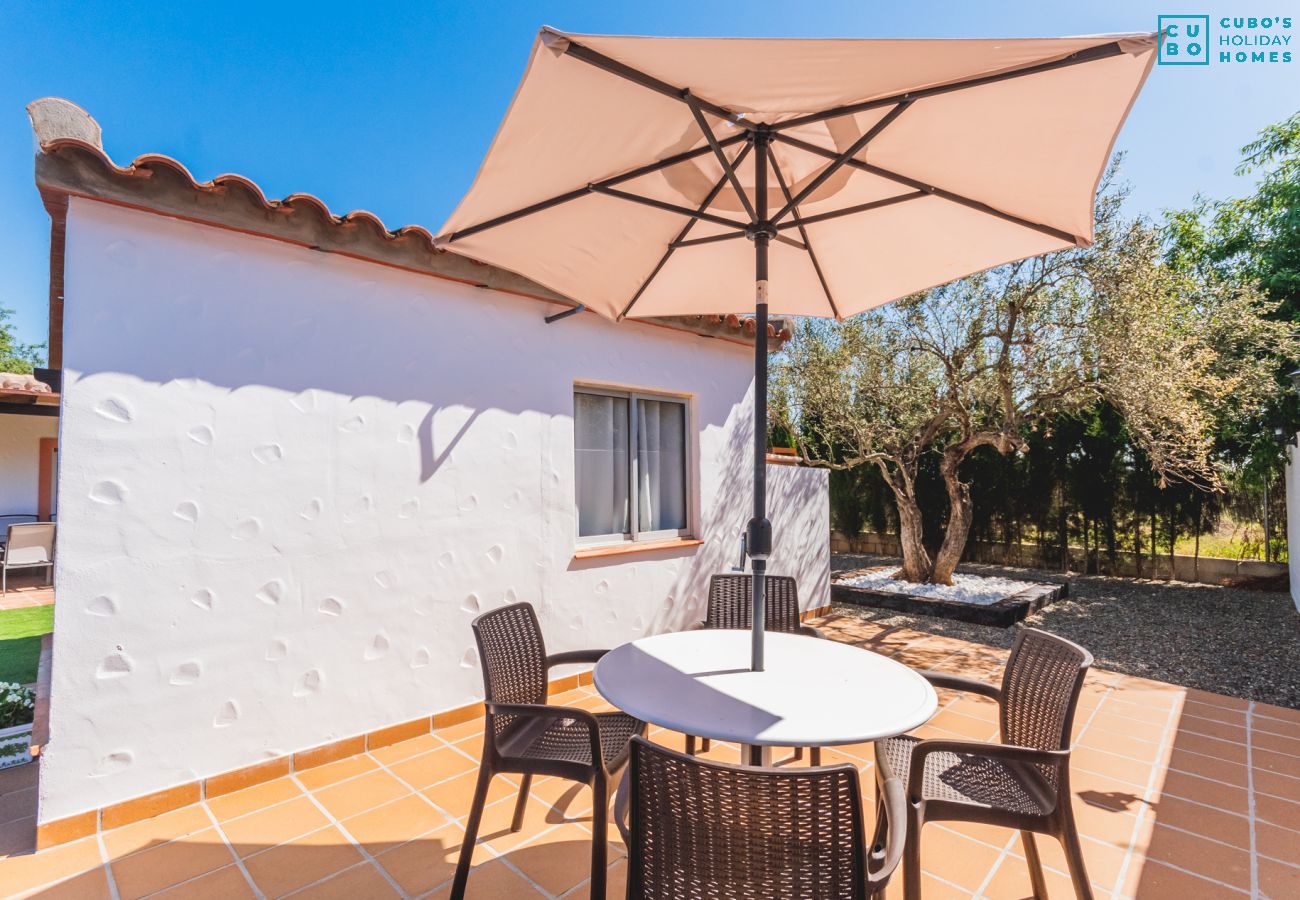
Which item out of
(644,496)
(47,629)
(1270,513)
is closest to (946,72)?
(644,496)

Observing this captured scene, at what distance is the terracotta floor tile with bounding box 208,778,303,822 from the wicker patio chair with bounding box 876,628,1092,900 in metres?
2.96

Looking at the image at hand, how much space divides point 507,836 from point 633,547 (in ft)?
8.08

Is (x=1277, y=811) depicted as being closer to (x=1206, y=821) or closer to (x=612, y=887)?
(x=1206, y=821)

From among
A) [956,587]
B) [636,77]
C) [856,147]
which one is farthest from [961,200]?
[956,587]

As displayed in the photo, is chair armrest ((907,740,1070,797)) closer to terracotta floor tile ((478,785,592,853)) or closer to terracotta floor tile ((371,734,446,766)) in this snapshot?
terracotta floor tile ((478,785,592,853))

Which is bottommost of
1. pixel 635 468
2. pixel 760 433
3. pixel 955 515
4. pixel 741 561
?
pixel 741 561

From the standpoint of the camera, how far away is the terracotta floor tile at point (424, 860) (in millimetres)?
2420

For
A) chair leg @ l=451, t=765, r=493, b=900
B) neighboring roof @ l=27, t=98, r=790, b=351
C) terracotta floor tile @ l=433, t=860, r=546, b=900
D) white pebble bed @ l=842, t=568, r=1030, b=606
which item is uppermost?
neighboring roof @ l=27, t=98, r=790, b=351

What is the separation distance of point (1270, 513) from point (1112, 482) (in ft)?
6.37

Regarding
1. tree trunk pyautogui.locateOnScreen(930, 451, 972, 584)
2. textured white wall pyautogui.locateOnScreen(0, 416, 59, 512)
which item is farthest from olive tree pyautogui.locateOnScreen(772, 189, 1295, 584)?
textured white wall pyautogui.locateOnScreen(0, 416, 59, 512)

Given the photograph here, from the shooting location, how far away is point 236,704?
313cm

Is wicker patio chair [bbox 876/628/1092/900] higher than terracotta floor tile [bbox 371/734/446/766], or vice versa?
wicker patio chair [bbox 876/628/1092/900]

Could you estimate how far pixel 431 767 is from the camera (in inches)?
133

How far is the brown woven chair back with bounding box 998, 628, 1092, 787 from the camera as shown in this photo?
199cm
